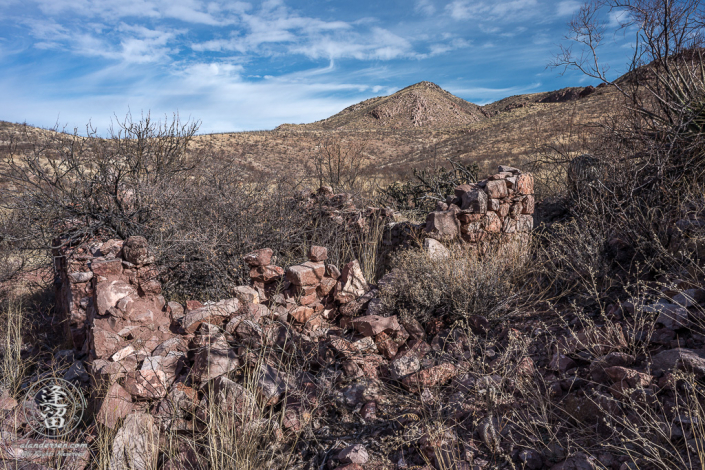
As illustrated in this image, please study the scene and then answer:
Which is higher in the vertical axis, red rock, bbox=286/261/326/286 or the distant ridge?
the distant ridge

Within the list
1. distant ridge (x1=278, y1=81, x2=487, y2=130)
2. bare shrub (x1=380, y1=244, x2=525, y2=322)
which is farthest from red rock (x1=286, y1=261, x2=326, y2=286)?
distant ridge (x1=278, y1=81, x2=487, y2=130)

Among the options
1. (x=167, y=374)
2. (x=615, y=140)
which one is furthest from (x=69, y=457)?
(x=615, y=140)

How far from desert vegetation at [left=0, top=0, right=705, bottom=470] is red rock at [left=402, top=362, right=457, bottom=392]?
0.06ft

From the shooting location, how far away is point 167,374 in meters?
3.30

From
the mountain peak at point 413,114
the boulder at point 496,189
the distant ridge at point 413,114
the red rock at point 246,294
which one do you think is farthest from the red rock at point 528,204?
the mountain peak at point 413,114

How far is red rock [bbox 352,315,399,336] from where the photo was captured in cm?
371

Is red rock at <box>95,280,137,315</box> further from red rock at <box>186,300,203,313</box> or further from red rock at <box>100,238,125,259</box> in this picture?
red rock at <box>100,238,125,259</box>

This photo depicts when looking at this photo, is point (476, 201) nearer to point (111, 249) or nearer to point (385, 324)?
point (385, 324)

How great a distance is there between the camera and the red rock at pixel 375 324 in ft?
12.2

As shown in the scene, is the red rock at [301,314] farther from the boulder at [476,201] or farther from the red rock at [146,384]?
the boulder at [476,201]

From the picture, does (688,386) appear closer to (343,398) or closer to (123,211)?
(343,398)

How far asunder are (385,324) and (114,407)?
228cm

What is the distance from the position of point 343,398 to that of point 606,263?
3.36 metres

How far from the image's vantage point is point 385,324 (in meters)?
3.74
